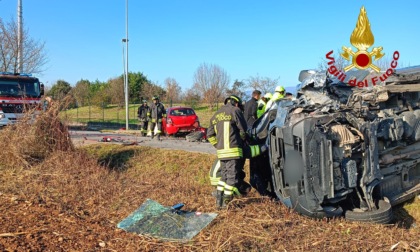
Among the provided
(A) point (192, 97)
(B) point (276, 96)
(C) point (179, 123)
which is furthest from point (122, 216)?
(A) point (192, 97)

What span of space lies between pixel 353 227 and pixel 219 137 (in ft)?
6.78

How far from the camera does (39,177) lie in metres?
6.84

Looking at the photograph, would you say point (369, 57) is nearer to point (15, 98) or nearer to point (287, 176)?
point (287, 176)

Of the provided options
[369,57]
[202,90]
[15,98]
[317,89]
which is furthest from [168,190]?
[202,90]

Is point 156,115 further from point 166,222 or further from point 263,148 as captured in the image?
point 166,222

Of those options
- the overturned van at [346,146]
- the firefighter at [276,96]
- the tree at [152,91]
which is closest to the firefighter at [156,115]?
the firefighter at [276,96]

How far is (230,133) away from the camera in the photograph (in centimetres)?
525

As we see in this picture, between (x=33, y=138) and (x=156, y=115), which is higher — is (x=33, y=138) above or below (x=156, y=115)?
below

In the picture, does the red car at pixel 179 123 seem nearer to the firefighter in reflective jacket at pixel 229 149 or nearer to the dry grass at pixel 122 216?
the dry grass at pixel 122 216

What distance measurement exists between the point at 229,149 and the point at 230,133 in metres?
0.22

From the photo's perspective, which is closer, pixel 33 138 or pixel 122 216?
pixel 122 216

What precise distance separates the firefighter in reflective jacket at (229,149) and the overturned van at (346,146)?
0.45m

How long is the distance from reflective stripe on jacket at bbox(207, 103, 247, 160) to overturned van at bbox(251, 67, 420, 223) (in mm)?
430

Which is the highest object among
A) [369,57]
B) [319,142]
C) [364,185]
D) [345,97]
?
[369,57]
